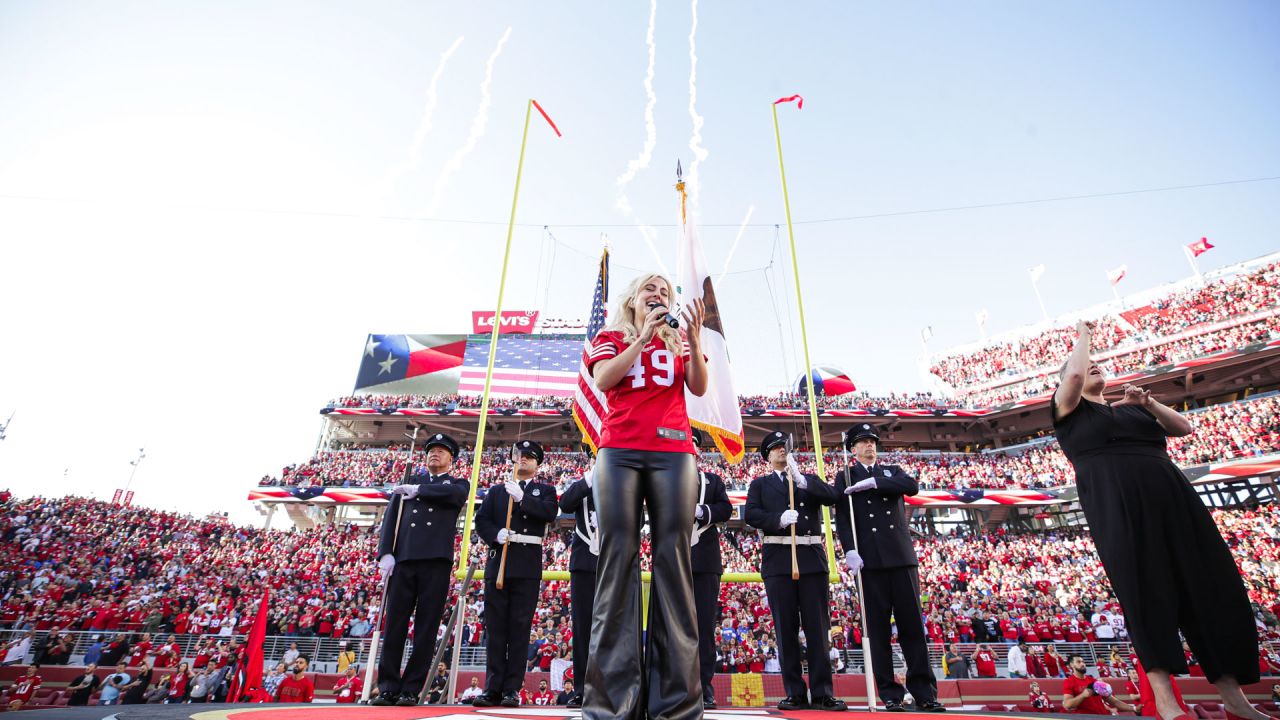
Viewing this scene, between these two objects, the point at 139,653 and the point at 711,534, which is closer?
the point at 711,534

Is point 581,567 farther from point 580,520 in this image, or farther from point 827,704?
point 827,704

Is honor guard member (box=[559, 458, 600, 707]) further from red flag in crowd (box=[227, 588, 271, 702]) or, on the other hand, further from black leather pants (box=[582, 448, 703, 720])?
red flag in crowd (box=[227, 588, 271, 702])

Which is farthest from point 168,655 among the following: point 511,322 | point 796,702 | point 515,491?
point 511,322

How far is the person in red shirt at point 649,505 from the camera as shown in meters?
2.16

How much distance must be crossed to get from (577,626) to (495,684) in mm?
827

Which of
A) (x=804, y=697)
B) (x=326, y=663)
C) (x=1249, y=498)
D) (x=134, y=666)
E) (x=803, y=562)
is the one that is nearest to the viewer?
(x=804, y=697)

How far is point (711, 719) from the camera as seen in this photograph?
7.80 feet

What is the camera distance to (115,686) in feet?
31.3

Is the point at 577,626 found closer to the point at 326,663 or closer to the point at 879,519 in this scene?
the point at 879,519

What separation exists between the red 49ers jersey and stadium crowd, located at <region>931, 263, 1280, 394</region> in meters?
35.1

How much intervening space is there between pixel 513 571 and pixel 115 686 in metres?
9.49

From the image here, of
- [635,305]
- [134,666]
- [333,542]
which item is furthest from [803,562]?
[333,542]

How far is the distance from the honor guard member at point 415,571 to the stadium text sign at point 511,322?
3067 centimetres

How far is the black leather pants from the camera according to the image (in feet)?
7.01
